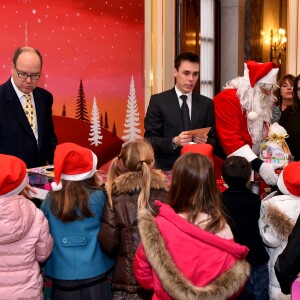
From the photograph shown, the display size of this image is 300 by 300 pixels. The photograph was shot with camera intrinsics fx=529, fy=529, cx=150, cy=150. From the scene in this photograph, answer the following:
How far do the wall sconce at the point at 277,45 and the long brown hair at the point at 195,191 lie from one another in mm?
9075

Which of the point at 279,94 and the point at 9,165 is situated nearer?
the point at 9,165

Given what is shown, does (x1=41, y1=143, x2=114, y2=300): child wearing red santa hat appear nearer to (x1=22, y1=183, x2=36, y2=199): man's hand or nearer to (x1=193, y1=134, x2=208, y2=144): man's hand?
(x1=22, y1=183, x2=36, y2=199): man's hand

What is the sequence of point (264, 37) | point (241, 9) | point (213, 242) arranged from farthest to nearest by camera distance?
point (264, 37)
point (241, 9)
point (213, 242)

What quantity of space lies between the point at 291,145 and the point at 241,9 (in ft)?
18.2

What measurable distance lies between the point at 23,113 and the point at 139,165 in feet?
3.67

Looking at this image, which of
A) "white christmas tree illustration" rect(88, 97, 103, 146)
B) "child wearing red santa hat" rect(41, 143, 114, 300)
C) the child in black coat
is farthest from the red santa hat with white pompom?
"white christmas tree illustration" rect(88, 97, 103, 146)

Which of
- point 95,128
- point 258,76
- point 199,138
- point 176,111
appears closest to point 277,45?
point 95,128

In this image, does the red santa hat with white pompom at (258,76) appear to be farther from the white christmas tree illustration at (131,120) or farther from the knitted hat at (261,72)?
the white christmas tree illustration at (131,120)

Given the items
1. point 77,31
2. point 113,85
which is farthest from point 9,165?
point 113,85

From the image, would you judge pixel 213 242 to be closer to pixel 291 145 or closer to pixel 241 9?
pixel 291 145

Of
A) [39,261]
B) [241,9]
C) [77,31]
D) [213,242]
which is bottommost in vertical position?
[39,261]

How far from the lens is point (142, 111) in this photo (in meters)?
6.28

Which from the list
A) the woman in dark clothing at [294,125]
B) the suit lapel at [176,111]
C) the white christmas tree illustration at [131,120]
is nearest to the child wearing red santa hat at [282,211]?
the suit lapel at [176,111]

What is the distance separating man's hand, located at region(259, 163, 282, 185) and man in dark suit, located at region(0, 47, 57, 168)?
154 cm
